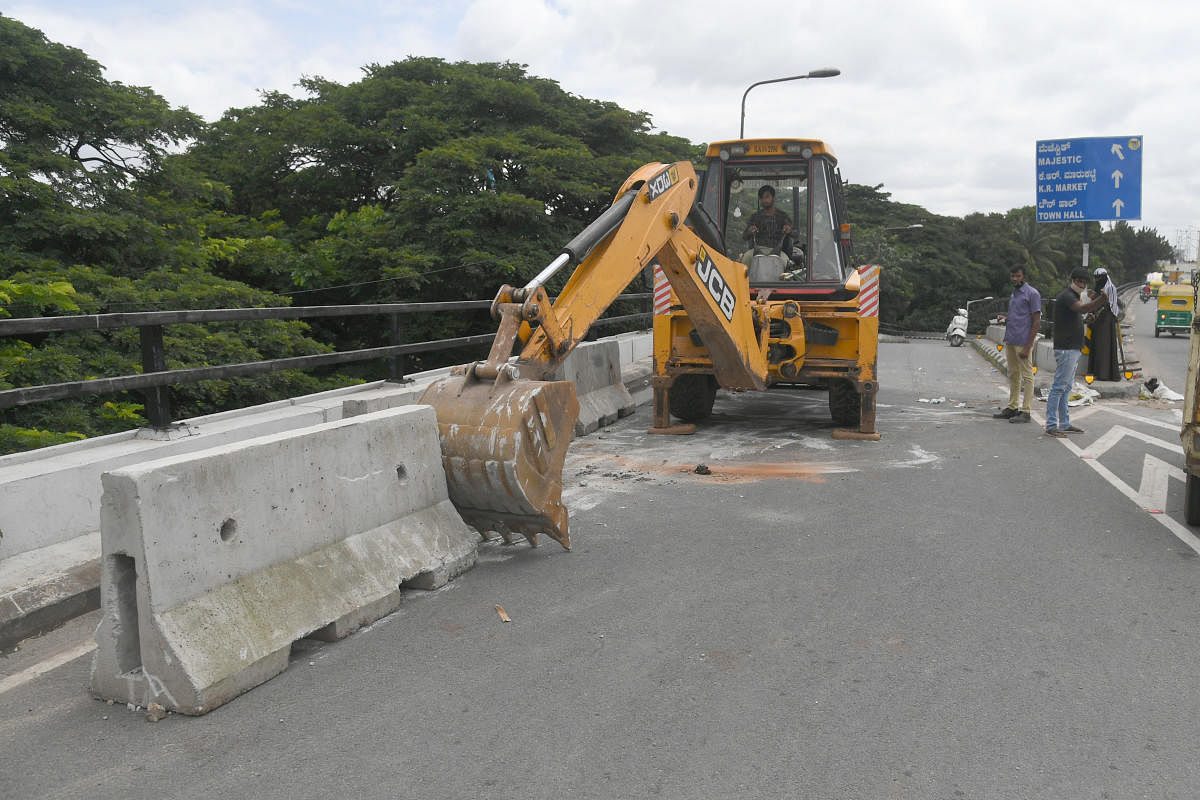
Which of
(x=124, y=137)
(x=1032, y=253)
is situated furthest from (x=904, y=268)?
(x=124, y=137)

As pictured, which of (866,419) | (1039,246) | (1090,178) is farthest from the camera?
(1039,246)

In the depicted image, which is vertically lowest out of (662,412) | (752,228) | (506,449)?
(662,412)

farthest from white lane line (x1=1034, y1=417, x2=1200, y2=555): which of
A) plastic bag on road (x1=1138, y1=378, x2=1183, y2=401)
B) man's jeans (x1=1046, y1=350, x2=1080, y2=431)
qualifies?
plastic bag on road (x1=1138, y1=378, x2=1183, y2=401)

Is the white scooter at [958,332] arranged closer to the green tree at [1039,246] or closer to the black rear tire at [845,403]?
the black rear tire at [845,403]

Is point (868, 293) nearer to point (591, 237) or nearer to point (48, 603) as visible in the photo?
point (591, 237)

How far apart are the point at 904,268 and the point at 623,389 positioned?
216 ft

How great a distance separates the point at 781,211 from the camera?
11.4 meters

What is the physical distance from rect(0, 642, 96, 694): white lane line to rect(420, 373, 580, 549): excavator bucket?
2123 millimetres

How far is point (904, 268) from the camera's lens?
73000 millimetres

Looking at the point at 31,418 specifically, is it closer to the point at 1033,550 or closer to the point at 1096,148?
the point at 1033,550

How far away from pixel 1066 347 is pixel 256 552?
986 centimetres

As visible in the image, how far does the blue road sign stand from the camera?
77.6ft

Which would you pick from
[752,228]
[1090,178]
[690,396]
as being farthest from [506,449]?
[1090,178]

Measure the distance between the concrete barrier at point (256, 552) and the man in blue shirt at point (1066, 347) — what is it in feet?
26.3
